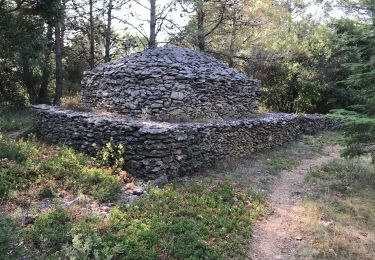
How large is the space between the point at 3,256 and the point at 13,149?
504 cm

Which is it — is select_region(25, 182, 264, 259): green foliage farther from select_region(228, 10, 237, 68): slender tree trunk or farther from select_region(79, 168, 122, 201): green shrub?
select_region(228, 10, 237, 68): slender tree trunk

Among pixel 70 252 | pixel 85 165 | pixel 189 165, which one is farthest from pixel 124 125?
pixel 70 252

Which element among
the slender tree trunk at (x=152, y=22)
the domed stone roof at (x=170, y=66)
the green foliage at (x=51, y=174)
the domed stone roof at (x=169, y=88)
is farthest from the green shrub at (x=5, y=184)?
the slender tree trunk at (x=152, y=22)

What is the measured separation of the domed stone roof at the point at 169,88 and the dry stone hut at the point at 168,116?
3 centimetres

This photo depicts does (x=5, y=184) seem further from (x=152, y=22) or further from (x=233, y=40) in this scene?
(x=233, y=40)

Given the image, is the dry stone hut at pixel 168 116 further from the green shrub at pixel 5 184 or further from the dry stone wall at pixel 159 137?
the green shrub at pixel 5 184

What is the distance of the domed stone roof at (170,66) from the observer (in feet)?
40.0

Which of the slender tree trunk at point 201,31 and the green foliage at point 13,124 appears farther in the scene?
the slender tree trunk at point 201,31

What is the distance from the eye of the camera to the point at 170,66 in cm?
1247

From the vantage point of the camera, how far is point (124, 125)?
889 centimetres

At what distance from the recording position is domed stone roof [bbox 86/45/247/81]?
1219 cm

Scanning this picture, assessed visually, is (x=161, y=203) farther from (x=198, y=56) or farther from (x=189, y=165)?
(x=198, y=56)

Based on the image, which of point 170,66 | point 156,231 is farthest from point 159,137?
point 170,66

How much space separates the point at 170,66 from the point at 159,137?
467cm
